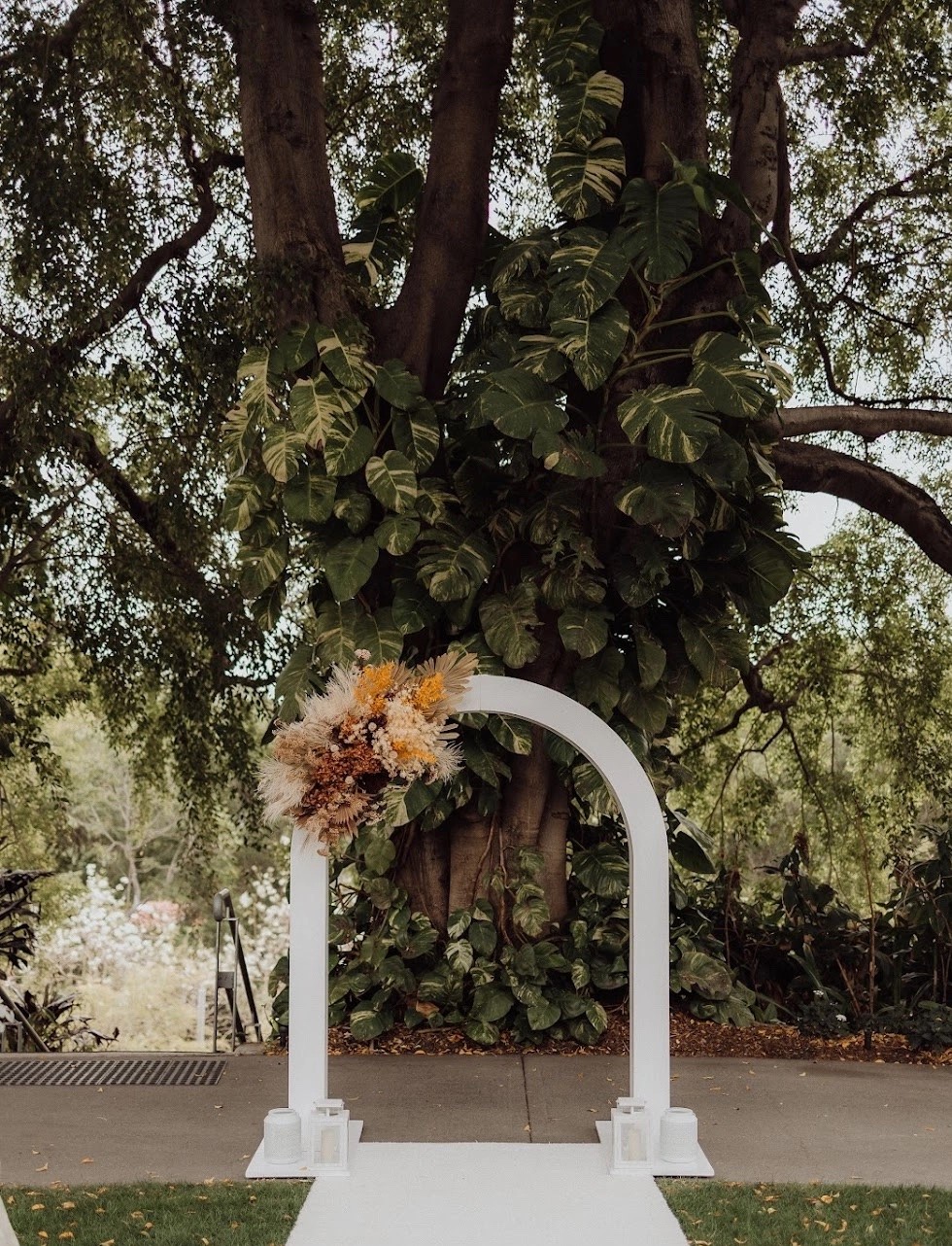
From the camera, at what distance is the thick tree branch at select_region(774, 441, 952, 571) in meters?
6.68

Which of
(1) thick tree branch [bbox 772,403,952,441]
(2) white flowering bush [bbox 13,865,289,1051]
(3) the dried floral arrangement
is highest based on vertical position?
(1) thick tree branch [bbox 772,403,952,441]

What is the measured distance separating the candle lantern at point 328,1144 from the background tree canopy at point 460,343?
1778 millimetres

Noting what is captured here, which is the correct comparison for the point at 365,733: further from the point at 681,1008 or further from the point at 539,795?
the point at 681,1008

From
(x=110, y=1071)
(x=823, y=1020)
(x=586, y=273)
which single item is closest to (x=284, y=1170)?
(x=110, y=1071)

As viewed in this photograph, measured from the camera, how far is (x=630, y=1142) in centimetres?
421

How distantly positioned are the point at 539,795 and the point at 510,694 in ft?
6.36

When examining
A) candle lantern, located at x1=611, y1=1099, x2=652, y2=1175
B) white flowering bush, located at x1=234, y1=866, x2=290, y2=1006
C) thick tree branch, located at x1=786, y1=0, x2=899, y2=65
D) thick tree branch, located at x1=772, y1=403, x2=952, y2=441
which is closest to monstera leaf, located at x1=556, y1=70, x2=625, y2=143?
thick tree branch, located at x1=786, y1=0, x2=899, y2=65

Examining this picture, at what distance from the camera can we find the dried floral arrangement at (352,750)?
4168mm

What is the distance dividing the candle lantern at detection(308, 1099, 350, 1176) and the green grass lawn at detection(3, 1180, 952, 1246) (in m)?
0.12

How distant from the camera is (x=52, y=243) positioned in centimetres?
569

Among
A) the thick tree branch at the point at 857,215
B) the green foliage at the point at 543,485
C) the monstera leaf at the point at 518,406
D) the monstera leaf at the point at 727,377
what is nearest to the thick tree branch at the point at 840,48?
the thick tree branch at the point at 857,215

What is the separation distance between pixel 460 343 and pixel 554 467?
148 centimetres

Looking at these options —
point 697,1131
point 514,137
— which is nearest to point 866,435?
point 514,137

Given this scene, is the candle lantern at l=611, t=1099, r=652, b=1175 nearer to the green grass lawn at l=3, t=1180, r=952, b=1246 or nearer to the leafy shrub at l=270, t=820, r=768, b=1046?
the green grass lawn at l=3, t=1180, r=952, b=1246
